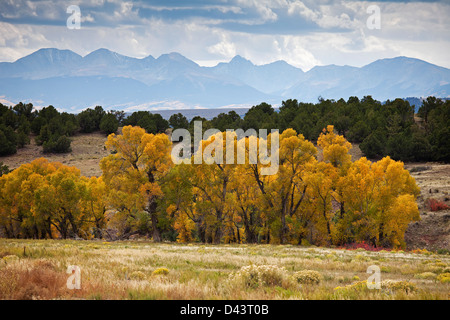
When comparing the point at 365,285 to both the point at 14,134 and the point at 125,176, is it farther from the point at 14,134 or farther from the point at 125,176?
the point at 14,134

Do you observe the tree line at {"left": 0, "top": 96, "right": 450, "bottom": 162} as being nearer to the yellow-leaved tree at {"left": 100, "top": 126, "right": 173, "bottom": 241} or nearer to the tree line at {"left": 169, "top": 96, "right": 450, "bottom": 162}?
the tree line at {"left": 169, "top": 96, "right": 450, "bottom": 162}

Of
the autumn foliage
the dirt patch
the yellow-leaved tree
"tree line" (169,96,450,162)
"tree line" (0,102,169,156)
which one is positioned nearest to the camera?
the yellow-leaved tree

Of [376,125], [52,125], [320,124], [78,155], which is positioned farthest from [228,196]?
[52,125]

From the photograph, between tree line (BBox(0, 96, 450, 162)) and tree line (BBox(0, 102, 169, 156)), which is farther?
tree line (BBox(0, 102, 169, 156))

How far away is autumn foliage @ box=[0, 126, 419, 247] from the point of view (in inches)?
1704

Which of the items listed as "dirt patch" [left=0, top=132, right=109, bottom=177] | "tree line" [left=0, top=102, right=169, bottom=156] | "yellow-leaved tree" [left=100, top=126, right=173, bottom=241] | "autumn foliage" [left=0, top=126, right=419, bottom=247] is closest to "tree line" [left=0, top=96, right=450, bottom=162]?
"tree line" [left=0, top=102, right=169, bottom=156]

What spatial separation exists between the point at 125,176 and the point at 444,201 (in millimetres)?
51111

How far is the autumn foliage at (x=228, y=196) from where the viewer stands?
1704 inches

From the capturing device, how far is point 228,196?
154 feet

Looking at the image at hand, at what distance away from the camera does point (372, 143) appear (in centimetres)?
9506

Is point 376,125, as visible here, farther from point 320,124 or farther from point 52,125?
point 52,125

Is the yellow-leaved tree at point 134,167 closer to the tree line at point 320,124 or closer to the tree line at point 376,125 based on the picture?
the tree line at point 376,125
